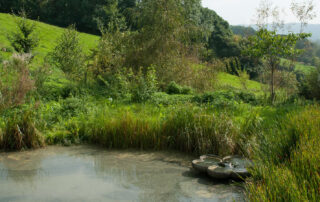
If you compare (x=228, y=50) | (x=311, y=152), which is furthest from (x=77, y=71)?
(x=228, y=50)

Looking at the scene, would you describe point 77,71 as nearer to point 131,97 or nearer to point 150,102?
point 131,97

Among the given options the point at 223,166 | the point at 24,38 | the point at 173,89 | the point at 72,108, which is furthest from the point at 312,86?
the point at 24,38

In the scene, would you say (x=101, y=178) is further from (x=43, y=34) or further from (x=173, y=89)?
(x=43, y=34)

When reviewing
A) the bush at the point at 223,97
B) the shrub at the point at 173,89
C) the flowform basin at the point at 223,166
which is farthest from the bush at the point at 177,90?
the flowform basin at the point at 223,166

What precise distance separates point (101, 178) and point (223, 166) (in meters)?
2.46

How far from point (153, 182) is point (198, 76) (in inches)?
349

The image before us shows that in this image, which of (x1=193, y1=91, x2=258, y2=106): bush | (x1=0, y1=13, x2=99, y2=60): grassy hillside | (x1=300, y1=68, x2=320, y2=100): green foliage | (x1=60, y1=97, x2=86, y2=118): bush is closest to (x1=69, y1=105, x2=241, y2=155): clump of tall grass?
(x1=60, y1=97, x2=86, y2=118): bush

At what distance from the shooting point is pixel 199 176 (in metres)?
6.42

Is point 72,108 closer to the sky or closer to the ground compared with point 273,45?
closer to the ground

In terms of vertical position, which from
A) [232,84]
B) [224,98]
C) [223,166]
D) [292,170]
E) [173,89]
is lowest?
[223,166]

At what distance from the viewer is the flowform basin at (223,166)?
19.8 ft

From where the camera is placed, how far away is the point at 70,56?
15.0 m

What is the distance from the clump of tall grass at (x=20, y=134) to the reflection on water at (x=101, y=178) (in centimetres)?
28

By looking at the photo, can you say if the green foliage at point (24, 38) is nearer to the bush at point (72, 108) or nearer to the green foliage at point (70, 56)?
the green foliage at point (70, 56)
